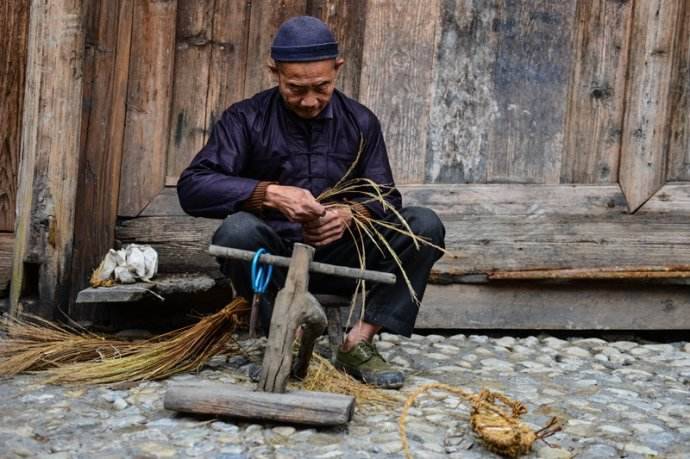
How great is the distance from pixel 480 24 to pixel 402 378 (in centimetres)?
190

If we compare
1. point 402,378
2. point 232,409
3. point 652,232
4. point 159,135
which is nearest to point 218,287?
point 159,135

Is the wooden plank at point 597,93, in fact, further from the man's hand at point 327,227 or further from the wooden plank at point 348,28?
the man's hand at point 327,227

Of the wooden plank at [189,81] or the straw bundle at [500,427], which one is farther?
the wooden plank at [189,81]

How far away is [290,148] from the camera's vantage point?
14.2ft

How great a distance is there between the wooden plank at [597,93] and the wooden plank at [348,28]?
1.03 m

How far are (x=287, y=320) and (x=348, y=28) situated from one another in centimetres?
201

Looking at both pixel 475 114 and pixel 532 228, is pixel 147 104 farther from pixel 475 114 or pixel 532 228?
pixel 532 228

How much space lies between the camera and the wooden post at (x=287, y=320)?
354 cm

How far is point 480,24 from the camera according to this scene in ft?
16.7

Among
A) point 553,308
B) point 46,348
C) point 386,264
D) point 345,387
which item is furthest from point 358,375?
point 553,308

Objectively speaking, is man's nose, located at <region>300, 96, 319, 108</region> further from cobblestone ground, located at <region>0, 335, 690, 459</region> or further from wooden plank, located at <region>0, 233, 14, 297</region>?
wooden plank, located at <region>0, 233, 14, 297</region>

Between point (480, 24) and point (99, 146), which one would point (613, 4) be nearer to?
point (480, 24)

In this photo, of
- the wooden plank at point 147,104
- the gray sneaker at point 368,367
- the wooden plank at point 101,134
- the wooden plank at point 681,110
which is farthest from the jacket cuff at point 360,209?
the wooden plank at point 681,110

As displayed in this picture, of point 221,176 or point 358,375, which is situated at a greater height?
point 221,176
